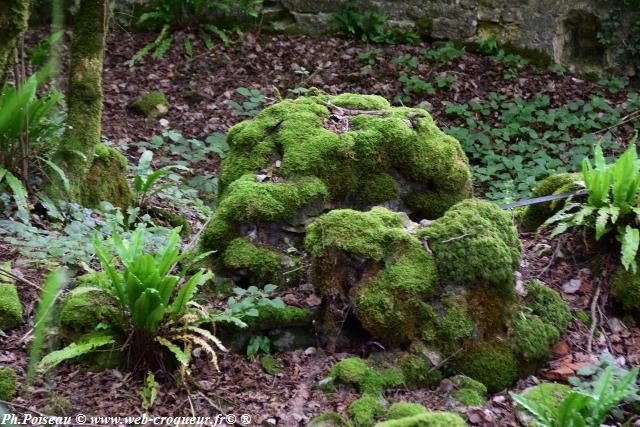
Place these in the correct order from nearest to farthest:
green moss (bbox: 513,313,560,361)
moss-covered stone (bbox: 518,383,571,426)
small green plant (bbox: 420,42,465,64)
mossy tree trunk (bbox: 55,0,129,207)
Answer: moss-covered stone (bbox: 518,383,571,426), green moss (bbox: 513,313,560,361), mossy tree trunk (bbox: 55,0,129,207), small green plant (bbox: 420,42,465,64)

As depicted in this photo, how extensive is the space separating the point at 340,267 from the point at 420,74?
654 centimetres

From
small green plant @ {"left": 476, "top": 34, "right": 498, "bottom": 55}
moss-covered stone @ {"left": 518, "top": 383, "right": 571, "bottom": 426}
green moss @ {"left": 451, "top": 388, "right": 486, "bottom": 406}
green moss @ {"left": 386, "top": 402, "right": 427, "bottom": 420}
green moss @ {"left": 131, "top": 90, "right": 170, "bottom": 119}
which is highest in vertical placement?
small green plant @ {"left": 476, "top": 34, "right": 498, "bottom": 55}

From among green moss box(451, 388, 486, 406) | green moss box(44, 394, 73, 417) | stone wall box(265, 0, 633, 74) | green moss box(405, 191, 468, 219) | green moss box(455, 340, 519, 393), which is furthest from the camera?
stone wall box(265, 0, 633, 74)

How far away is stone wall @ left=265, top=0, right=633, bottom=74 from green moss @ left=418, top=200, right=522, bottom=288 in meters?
7.03

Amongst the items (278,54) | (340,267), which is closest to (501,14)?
(278,54)

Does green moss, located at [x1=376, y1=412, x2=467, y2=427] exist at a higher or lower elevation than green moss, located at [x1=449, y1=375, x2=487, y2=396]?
higher

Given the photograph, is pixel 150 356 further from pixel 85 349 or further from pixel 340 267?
pixel 340 267

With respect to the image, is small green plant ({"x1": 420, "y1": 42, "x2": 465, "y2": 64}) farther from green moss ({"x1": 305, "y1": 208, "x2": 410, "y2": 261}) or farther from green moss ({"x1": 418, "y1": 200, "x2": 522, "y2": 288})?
green moss ({"x1": 305, "y1": 208, "x2": 410, "y2": 261})

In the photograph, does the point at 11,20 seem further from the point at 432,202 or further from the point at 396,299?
the point at 432,202

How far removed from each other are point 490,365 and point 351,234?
1063 mm

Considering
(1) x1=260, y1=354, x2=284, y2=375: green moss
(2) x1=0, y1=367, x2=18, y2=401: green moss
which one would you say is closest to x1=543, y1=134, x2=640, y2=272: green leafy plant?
(1) x1=260, y1=354, x2=284, y2=375: green moss

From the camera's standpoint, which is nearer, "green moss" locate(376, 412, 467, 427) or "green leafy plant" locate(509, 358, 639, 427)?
"green moss" locate(376, 412, 467, 427)

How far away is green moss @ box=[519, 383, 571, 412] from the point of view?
10.7 feet

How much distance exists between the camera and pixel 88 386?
3.30m
